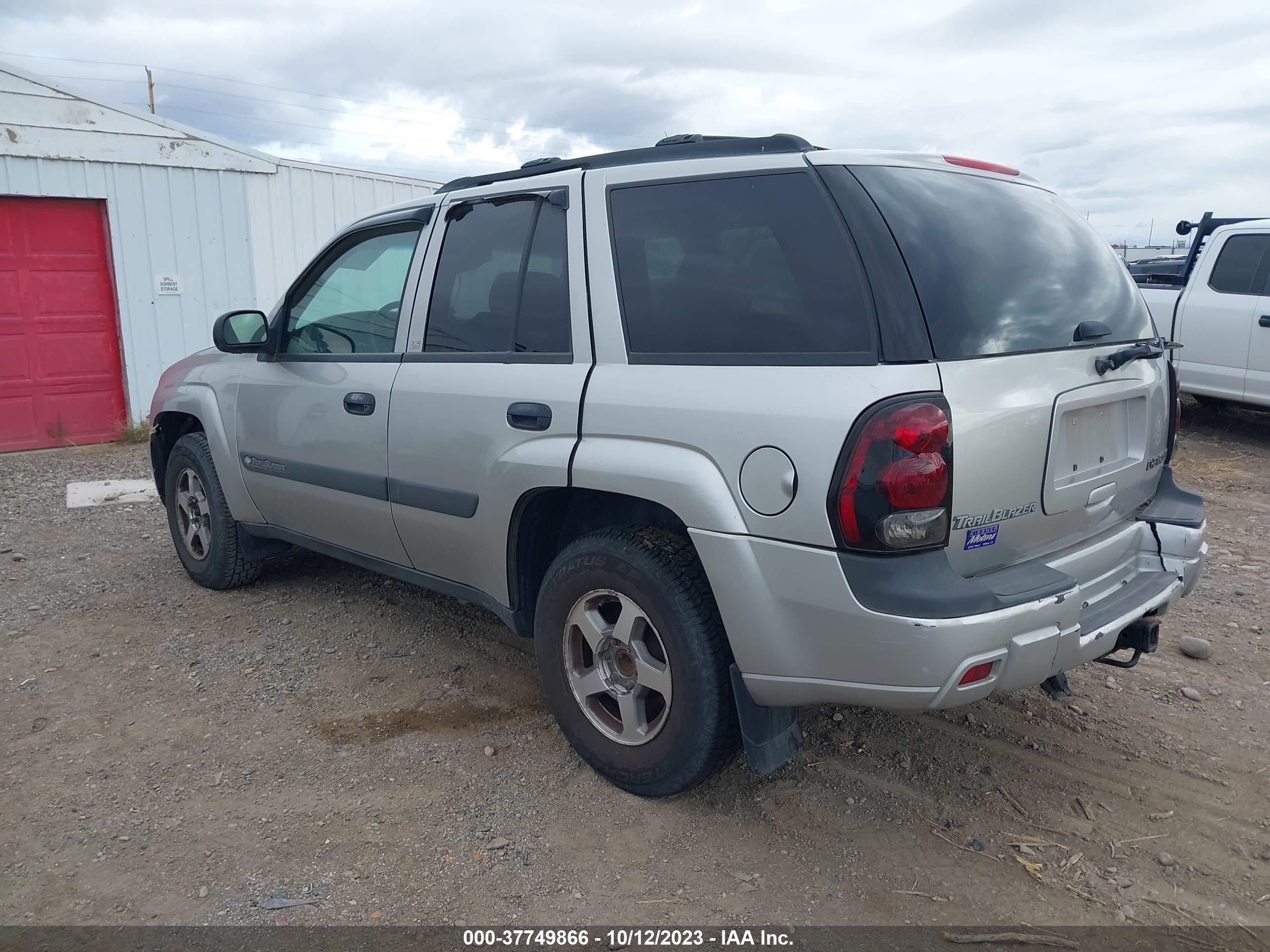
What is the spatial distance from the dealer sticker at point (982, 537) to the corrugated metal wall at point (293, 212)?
943 centimetres

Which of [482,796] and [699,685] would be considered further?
[482,796]

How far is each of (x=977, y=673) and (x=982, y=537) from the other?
1.14 ft

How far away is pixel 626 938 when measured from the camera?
8.14 feet

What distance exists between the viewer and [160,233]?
990cm

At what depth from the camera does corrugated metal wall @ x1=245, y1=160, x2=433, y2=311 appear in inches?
415

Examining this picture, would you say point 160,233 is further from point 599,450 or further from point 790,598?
point 790,598

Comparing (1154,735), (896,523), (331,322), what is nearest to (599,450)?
(896,523)

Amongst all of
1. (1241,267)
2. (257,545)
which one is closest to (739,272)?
(257,545)

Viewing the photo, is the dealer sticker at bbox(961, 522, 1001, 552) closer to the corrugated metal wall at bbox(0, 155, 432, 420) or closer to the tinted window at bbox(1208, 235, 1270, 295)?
the tinted window at bbox(1208, 235, 1270, 295)

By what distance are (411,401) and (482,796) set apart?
1.42 meters

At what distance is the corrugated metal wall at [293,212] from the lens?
1053cm

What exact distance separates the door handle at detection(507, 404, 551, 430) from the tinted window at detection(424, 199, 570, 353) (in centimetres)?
20

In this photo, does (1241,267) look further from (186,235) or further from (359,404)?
(186,235)

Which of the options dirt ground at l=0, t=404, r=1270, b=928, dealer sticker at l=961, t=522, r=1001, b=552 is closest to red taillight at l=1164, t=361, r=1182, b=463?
dirt ground at l=0, t=404, r=1270, b=928
